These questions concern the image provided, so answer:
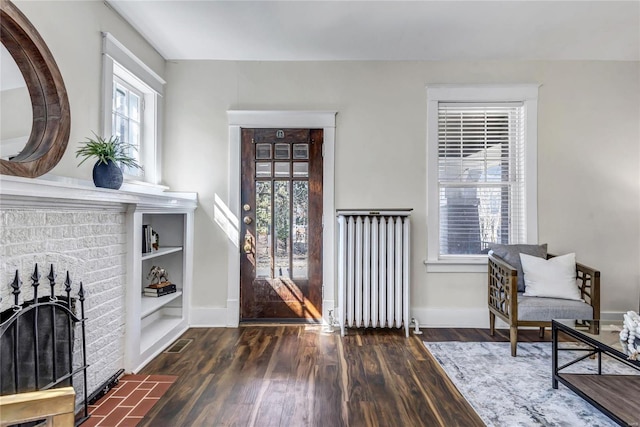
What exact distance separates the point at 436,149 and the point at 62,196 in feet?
10.1

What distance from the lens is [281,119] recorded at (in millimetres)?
3426

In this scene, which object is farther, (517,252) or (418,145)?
(418,145)

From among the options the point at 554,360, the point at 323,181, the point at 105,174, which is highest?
the point at 323,181

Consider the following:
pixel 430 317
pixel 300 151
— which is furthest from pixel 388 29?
pixel 430 317

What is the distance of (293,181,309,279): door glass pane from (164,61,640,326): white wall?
378 mm

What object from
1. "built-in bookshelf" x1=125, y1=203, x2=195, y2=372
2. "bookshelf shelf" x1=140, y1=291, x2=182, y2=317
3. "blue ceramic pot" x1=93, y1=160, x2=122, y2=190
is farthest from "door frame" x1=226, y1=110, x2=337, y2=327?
"blue ceramic pot" x1=93, y1=160, x2=122, y2=190

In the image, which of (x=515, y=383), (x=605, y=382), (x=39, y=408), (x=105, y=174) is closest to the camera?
(x=39, y=408)

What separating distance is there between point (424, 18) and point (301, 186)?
181 cm

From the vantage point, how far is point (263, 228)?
11.3 feet

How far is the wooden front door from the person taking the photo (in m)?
3.44

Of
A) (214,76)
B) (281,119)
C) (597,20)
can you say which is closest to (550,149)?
(597,20)

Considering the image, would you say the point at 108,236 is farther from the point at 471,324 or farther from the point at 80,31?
the point at 471,324

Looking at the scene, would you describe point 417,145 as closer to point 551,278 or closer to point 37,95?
point 551,278

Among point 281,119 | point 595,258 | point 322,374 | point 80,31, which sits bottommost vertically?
point 322,374
